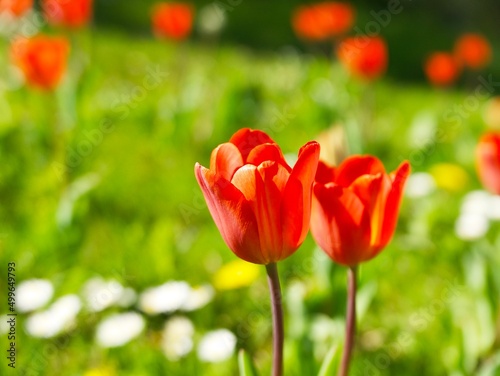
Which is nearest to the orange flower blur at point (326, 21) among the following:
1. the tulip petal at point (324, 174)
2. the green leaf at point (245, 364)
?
the tulip petal at point (324, 174)

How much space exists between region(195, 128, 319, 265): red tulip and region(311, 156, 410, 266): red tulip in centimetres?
8

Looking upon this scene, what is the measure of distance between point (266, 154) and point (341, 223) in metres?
0.16

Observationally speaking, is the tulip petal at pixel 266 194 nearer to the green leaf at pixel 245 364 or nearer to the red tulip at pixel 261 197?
A: the red tulip at pixel 261 197

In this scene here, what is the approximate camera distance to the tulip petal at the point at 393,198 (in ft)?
3.41

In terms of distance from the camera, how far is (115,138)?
3273 millimetres

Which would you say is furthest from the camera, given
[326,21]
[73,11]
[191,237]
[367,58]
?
[326,21]

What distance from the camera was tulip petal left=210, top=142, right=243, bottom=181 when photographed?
0.97 m

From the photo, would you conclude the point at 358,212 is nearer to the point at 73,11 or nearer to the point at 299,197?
the point at 299,197

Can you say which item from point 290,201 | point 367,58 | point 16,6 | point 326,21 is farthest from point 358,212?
point 326,21

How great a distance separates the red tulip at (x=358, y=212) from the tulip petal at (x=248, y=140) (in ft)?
0.32

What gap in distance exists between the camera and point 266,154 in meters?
0.95

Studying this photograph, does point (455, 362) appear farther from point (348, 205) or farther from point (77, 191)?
point (77, 191)

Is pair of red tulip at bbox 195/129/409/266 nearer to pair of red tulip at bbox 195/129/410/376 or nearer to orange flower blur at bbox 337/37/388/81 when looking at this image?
pair of red tulip at bbox 195/129/410/376

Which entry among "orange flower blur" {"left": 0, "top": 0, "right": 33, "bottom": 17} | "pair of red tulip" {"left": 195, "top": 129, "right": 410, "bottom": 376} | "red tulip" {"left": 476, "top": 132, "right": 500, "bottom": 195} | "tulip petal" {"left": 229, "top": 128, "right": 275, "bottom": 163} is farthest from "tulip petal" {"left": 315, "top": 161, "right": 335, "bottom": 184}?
"orange flower blur" {"left": 0, "top": 0, "right": 33, "bottom": 17}
